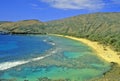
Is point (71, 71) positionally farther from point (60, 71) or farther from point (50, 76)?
point (50, 76)

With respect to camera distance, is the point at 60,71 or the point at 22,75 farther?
the point at 60,71

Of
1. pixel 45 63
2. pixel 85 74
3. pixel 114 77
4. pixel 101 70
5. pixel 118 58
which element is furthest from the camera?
pixel 118 58

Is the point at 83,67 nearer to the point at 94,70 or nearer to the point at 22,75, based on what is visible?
the point at 94,70

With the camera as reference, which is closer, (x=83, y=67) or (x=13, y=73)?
(x=13, y=73)

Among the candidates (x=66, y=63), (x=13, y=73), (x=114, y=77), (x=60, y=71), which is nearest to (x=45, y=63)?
(x=66, y=63)

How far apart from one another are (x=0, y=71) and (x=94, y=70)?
14.3 metres

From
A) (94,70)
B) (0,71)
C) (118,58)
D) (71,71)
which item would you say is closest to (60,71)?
(71,71)

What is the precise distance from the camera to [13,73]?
1689 inches

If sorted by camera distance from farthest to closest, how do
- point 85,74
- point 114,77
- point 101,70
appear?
point 101,70 → point 85,74 → point 114,77

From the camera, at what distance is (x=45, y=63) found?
172 feet

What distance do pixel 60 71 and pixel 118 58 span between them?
19506 mm

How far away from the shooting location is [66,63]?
5362 centimetres

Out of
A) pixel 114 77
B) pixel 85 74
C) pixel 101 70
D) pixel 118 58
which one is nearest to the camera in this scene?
pixel 114 77

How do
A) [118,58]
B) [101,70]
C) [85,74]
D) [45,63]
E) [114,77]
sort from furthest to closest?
1. [118,58]
2. [45,63]
3. [101,70]
4. [85,74]
5. [114,77]
